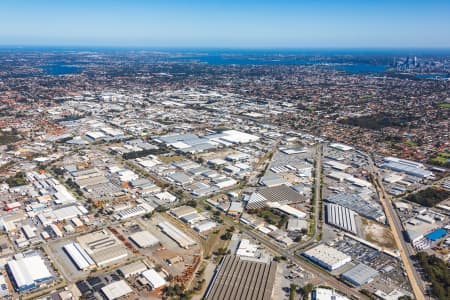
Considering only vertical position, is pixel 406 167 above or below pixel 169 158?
above

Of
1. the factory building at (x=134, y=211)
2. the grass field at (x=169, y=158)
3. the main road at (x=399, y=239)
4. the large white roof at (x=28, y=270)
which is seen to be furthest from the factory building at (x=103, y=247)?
the main road at (x=399, y=239)

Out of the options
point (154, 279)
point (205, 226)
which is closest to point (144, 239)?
point (205, 226)

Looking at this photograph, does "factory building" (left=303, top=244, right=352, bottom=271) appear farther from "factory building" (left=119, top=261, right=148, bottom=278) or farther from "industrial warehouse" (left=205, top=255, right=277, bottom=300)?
"factory building" (left=119, top=261, right=148, bottom=278)

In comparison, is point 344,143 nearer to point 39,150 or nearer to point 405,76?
point 39,150

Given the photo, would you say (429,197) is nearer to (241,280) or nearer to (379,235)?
(379,235)

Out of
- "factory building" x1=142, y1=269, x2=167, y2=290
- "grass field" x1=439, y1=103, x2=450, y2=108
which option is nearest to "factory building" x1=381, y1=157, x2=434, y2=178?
"factory building" x1=142, y1=269, x2=167, y2=290

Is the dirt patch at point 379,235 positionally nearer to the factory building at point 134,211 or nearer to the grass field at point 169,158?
the factory building at point 134,211
